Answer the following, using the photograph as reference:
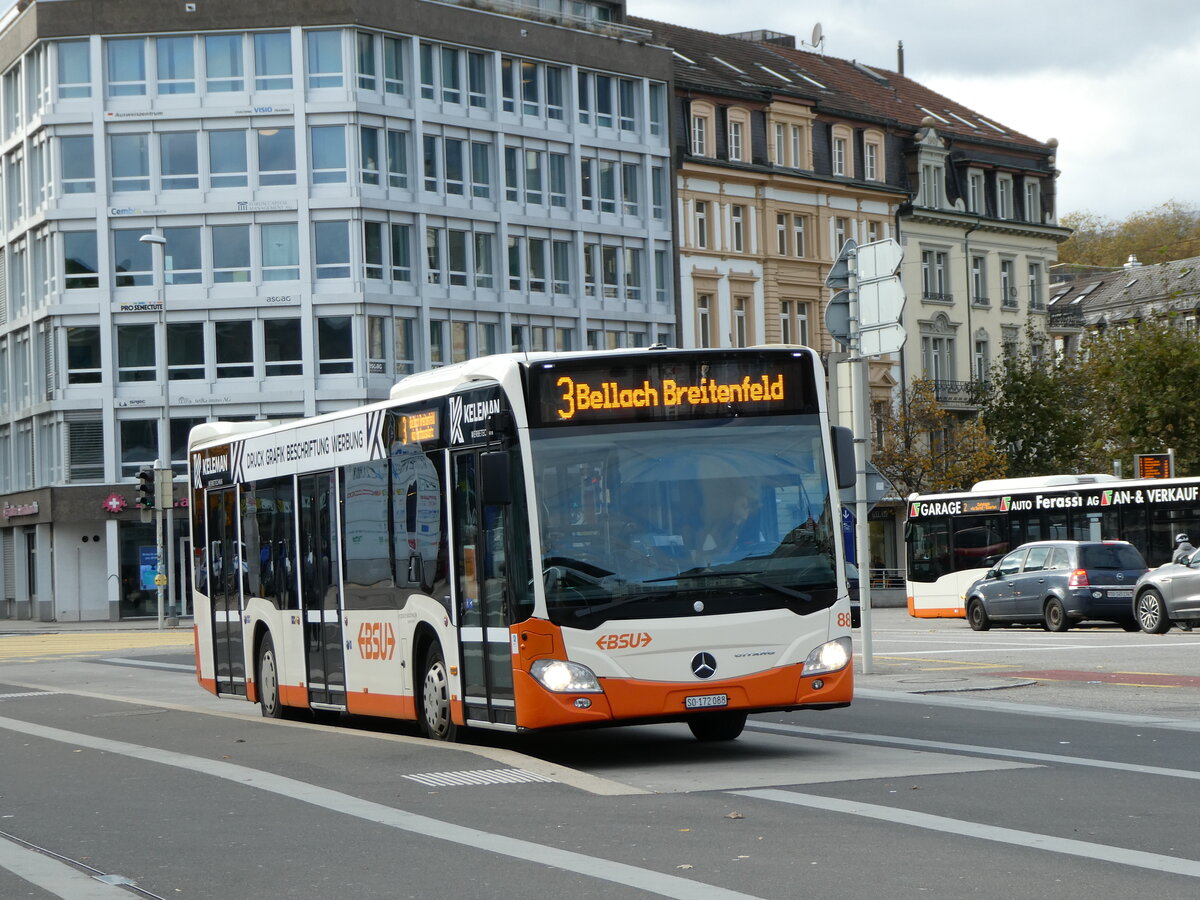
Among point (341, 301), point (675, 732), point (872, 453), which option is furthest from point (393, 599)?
point (872, 453)

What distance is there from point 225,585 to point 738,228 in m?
54.4

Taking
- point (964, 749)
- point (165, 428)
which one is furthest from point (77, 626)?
point (964, 749)

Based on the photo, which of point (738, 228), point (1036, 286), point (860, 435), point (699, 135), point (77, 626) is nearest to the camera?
point (860, 435)

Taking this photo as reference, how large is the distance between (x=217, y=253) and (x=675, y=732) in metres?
48.7

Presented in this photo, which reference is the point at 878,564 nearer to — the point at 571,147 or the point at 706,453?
the point at 571,147

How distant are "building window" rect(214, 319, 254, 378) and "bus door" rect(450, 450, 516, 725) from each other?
49563 mm

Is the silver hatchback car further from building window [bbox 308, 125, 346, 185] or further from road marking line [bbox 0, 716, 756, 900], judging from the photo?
building window [bbox 308, 125, 346, 185]

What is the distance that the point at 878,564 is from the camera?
253 feet

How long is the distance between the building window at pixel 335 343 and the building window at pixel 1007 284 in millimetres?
31355

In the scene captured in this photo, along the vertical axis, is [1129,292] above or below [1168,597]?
above

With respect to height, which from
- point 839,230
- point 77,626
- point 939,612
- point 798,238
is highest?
point 839,230

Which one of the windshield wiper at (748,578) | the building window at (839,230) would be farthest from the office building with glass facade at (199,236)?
the windshield wiper at (748,578)

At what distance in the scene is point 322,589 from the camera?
17.9 metres

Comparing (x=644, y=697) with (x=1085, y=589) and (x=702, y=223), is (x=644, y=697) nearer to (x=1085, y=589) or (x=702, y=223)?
(x=1085, y=589)
